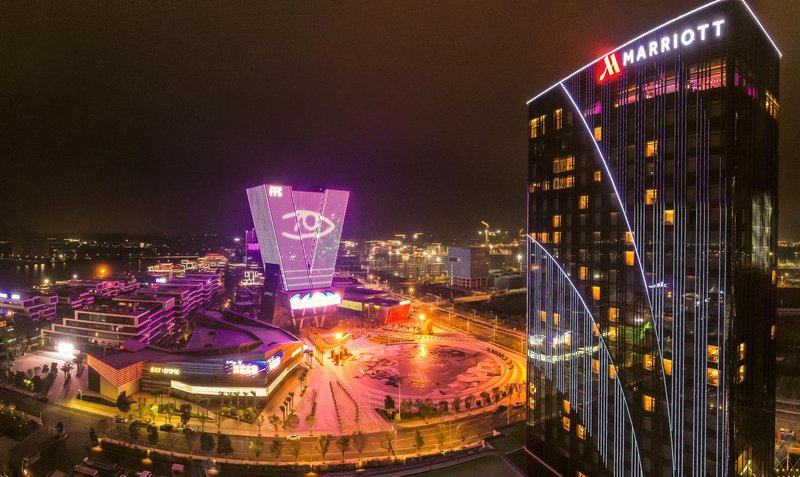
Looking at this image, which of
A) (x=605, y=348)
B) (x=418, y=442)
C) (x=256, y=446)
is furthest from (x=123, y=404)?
(x=605, y=348)

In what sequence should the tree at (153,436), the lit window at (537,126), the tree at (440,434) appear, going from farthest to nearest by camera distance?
the tree at (440,434) → the tree at (153,436) → the lit window at (537,126)

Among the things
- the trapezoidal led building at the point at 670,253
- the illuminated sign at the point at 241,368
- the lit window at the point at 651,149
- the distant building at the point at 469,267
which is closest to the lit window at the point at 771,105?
the trapezoidal led building at the point at 670,253

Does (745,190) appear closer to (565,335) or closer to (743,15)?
(743,15)

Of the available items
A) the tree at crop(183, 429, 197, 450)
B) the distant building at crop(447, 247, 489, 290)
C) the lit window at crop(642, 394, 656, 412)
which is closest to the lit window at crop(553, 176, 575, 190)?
the lit window at crop(642, 394, 656, 412)

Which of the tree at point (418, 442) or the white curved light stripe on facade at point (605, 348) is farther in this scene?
the tree at point (418, 442)

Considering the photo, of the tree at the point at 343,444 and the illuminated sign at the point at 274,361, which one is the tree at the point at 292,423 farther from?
the illuminated sign at the point at 274,361
